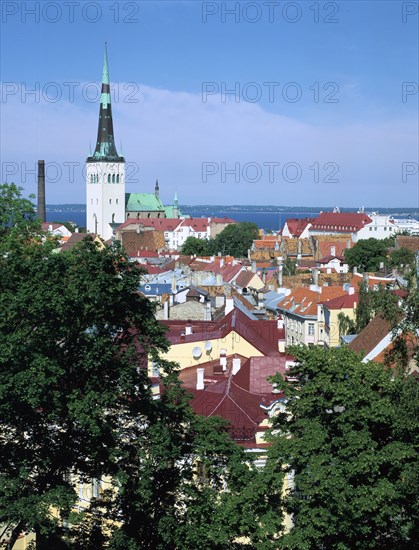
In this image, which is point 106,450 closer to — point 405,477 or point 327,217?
point 405,477

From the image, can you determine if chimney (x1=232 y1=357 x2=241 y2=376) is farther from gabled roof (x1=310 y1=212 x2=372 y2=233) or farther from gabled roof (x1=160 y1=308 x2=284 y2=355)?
gabled roof (x1=310 y1=212 x2=372 y2=233)

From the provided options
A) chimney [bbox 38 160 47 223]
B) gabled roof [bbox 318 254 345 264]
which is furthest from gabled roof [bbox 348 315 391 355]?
chimney [bbox 38 160 47 223]

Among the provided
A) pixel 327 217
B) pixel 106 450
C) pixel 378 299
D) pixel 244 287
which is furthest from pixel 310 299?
pixel 327 217

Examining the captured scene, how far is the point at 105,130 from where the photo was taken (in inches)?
5182

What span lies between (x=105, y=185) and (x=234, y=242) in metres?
32.5

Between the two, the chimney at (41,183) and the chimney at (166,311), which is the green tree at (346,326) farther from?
the chimney at (41,183)

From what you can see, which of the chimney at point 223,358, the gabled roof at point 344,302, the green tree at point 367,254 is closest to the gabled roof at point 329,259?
the green tree at point 367,254

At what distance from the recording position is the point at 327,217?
A: 126875 millimetres

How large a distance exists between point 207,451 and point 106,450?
77.2 inches

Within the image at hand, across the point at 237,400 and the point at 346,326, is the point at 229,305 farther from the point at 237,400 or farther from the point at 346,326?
the point at 237,400

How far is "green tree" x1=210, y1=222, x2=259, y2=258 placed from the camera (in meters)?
106

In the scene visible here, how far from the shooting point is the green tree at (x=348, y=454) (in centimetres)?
1557

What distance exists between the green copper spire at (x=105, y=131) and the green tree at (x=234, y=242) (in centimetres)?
2763

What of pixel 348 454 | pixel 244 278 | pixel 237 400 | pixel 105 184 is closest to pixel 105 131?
pixel 105 184
